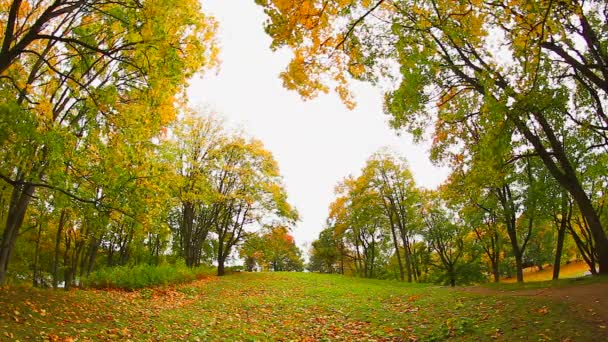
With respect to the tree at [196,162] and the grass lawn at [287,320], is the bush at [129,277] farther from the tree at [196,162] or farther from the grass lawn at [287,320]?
the tree at [196,162]

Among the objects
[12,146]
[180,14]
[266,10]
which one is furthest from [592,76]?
[12,146]

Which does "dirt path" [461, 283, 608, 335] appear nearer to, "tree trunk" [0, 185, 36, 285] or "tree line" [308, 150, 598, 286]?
"tree line" [308, 150, 598, 286]

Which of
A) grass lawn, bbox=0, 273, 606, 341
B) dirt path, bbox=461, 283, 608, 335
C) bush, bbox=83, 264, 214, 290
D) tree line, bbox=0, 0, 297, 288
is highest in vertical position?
tree line, bbox=0, 0, 297, 288

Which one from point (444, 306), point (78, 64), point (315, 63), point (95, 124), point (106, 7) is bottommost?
point (444, 306)

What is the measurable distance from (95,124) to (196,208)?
21.6 metres

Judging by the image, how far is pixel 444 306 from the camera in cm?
1078

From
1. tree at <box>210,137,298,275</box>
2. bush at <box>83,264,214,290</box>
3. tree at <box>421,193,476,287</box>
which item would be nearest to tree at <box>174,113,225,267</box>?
tree at <box>210,137,298,275</box>

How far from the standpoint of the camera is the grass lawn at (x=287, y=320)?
21.7ft

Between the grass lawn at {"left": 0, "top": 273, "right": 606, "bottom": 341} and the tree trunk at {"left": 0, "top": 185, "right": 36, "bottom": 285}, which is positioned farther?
the tree trunk at {"left": 0, "top": 185, "right": 36, "bottom": 285}

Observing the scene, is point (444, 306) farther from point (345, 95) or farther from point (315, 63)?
point (315, 63)

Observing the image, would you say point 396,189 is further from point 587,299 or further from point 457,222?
point 587,299

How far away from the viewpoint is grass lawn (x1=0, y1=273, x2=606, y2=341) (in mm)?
6609

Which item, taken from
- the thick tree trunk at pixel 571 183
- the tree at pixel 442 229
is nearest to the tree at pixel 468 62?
the thick tree trunk at pixel 571 183

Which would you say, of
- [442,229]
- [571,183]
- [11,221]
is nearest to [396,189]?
[442,229]
